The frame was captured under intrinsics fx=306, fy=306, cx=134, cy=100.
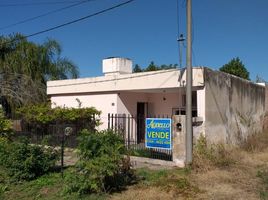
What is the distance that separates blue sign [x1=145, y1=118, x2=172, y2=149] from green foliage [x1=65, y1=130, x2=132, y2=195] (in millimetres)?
3424

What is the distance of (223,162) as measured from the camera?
1014cm

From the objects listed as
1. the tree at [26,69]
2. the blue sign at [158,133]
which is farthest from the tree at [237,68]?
the blue sign at [158,133]

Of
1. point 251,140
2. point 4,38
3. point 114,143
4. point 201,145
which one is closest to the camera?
point 114,143

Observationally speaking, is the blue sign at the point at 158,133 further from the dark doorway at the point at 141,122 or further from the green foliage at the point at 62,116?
the green foliage at the point at 62,116

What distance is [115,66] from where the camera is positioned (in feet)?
50.2

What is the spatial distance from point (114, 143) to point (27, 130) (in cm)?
1060

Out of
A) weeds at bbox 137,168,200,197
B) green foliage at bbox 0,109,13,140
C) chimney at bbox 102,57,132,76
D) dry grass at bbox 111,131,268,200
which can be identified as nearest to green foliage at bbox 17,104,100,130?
chimney at bbox 102,57,132,76

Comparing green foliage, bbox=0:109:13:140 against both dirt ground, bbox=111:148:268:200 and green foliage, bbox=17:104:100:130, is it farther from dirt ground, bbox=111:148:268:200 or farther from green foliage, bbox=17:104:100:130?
dirt ground, bbox=111:148:268:200

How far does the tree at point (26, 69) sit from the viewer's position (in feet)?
61.6

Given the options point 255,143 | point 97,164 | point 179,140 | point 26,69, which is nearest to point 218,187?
point 179,140

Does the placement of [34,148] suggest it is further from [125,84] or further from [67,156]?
[125,84]

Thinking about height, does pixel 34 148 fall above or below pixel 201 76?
A: below

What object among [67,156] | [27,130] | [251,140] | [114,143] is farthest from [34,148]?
[251,140]

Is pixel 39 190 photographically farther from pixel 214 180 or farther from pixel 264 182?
pixel 264 182
